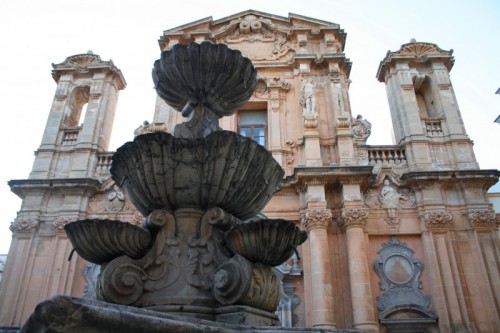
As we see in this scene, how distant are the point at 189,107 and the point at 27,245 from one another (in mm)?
8548

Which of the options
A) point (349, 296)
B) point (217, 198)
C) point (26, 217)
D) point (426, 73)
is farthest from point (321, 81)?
point (217, 198)

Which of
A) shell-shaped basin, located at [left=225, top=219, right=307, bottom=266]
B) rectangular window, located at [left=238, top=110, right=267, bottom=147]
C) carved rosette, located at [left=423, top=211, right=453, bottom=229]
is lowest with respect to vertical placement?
shell-shaped basin, located at [left=225, top=219, right=307, bottom=266]

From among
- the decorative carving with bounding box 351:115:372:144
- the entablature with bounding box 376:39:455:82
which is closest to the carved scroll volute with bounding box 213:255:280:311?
the decorative carving with bounding box 351:115:372:144

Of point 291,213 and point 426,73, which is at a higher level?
point 426,73

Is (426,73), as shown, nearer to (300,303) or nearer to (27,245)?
(300,303)

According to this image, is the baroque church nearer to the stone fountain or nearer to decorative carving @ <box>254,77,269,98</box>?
decorative carving @ <box>254,77,269,98</box>

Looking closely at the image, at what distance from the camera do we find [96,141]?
502 inches

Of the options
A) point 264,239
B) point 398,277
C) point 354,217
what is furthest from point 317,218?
point 264,239

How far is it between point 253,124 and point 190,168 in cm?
991

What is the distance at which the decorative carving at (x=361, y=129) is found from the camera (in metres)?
12.4

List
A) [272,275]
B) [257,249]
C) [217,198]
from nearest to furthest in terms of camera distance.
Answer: [257,249], [272,275], [217,198]

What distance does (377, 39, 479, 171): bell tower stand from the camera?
458 inches

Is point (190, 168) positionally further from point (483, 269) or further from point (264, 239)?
point (483, 269)

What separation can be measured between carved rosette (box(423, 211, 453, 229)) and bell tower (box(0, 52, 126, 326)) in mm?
8844
